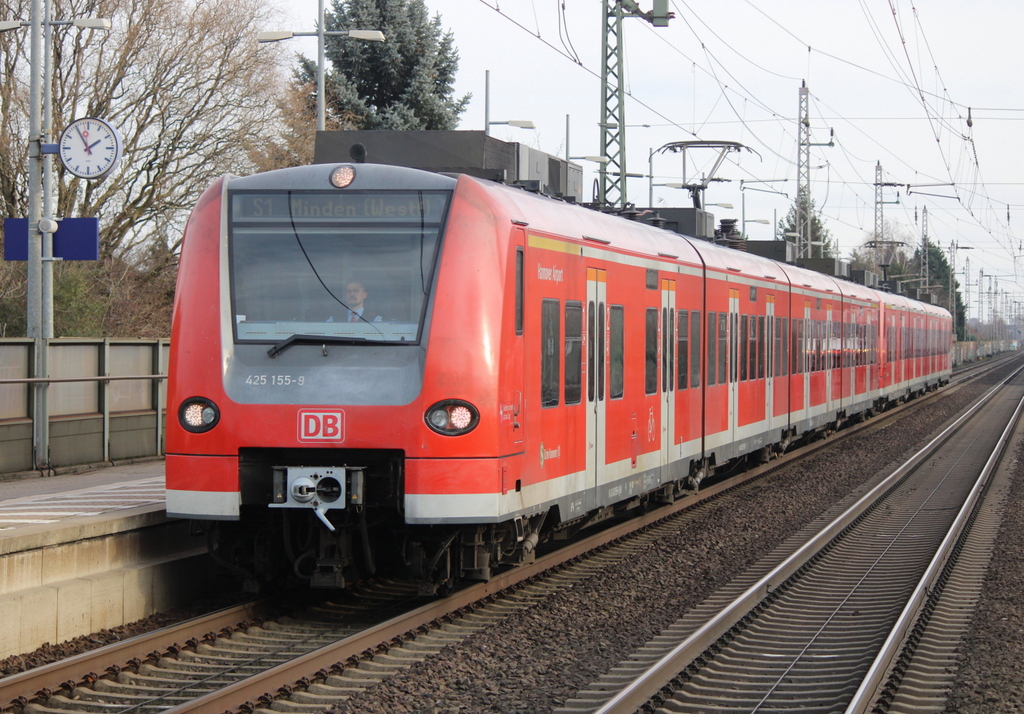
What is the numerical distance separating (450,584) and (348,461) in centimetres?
133

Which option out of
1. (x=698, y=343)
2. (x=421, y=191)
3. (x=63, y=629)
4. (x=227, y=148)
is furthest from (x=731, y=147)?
(x=63, y=629)

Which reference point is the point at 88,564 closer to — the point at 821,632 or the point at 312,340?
the point at 312,340

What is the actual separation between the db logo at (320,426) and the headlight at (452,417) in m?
0.55

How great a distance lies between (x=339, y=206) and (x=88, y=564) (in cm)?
291

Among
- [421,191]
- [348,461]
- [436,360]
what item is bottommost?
[348,461]

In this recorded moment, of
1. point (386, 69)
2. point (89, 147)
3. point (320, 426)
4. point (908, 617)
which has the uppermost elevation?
point (386, 69)

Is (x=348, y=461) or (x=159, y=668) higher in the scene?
(x=348, y=461)

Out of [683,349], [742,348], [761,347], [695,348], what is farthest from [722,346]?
[761,347]

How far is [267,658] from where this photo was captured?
24.7 feet

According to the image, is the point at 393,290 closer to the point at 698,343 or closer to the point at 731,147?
the point at 698,343

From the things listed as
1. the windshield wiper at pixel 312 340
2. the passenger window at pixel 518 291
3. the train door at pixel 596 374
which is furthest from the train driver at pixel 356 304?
the train door at pixel 596 374

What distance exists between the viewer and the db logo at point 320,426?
8031 mm

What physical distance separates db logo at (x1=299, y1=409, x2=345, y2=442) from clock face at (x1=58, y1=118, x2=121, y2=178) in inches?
306

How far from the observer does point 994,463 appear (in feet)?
69.0
